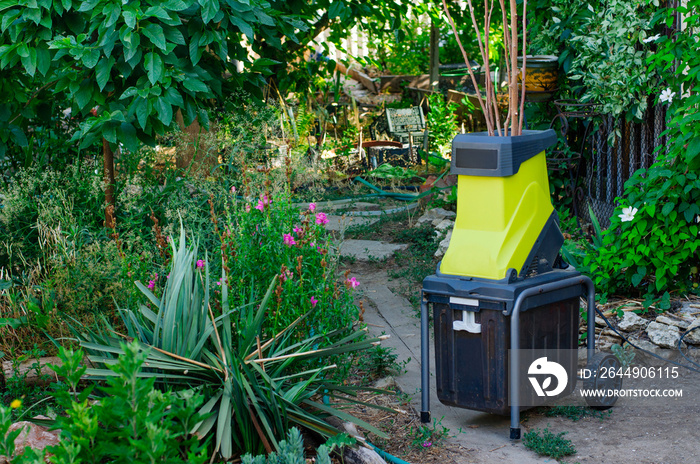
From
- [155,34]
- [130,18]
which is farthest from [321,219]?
[130,18]

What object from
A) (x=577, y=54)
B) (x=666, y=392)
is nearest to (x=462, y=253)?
(x=666, y=392)

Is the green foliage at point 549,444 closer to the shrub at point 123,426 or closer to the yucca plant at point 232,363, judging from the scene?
the yucca plant at point 232,363

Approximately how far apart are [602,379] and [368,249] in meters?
3.46

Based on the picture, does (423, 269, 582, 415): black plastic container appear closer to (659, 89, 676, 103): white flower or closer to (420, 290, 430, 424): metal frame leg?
(420, 290, 430, 424): metal frame leg

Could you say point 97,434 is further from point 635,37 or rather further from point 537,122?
point 537,122

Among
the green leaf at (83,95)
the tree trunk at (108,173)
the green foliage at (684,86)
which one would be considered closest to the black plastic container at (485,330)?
the green foliage at (684,86)

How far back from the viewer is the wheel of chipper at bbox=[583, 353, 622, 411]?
3.50 meters

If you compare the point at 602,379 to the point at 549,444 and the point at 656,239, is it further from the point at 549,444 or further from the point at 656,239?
the point at 656,239

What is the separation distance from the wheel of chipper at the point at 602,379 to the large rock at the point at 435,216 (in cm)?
379

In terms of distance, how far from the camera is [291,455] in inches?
87.7

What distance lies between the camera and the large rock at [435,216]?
24.3 feet

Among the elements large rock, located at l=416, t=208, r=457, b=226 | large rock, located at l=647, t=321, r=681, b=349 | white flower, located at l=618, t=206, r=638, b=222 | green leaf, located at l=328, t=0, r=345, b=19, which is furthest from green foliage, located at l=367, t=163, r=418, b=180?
large rock, located at l=647, t=321, r=681, b=349

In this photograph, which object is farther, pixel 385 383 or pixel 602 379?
pixel 385 383

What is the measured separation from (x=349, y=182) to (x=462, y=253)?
277 inches
